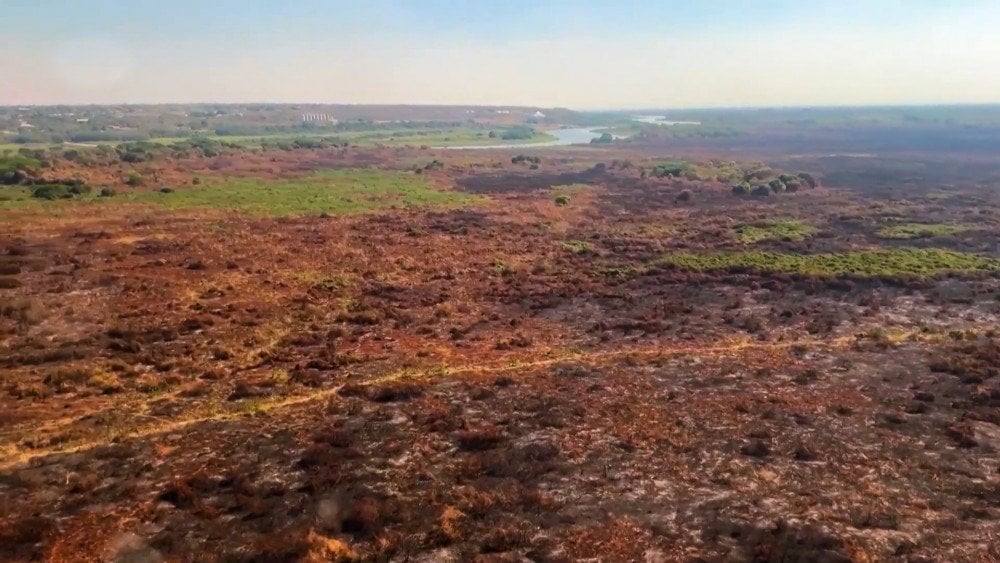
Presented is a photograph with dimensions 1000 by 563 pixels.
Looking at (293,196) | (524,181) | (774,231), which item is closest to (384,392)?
(774,231)

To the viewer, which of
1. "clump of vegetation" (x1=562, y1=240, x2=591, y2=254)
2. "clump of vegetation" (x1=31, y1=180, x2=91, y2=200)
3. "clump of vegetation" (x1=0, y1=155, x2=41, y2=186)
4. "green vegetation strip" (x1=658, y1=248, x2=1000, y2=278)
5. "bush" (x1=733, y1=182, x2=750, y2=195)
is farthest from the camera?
"bush" (x1=733, y1=182, x2=750, y2=195)

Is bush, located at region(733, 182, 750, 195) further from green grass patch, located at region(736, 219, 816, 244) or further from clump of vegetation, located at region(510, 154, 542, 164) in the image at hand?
clump of vegetation, located at region(510, 154, 542, 164)

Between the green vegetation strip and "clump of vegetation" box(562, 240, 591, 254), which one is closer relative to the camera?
the green vegetation strip

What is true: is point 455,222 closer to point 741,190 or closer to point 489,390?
point 489,390

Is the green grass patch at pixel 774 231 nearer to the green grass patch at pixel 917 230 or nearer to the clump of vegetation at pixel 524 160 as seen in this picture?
the green grass patch at pixel 917 230

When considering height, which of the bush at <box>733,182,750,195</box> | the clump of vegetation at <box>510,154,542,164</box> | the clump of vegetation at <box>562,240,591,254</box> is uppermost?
the clump of vegetation at <box>510,154,542,164</box>

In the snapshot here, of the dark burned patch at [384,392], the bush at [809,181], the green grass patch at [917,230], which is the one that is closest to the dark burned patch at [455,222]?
the dark burned patch at [384,392]

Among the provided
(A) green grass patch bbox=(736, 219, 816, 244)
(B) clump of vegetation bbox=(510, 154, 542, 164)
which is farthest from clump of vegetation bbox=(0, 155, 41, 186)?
(B) clump of vegetation bbox=(510, 154, 542, 164)
